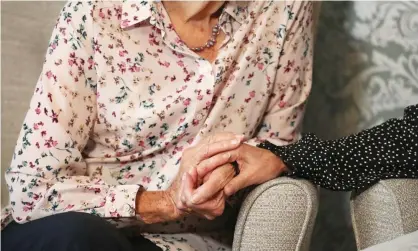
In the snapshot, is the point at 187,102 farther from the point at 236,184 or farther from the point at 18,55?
the point at 18,55

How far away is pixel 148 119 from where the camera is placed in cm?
121

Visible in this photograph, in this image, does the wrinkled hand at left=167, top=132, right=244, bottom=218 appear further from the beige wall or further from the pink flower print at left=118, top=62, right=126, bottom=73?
the beige wall

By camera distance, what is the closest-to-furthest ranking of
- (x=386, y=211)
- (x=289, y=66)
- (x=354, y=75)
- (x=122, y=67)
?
1. (x=386, y=211)
2. (x=122, y=67)
3. (x=289, y=66)
4. (x=354, y=75)

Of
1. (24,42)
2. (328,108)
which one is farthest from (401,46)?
(24,42)

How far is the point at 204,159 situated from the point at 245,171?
0.27 ft

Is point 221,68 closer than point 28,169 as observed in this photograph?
No

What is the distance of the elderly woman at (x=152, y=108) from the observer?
110 cm

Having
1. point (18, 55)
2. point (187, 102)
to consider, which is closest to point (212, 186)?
point (187, 102)

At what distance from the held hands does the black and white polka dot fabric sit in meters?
0.06

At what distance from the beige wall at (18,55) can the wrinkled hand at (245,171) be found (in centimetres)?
81

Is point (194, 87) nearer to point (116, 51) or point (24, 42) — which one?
point (116, 51)

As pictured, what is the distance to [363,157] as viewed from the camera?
40.9 inches

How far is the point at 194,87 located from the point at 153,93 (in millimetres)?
89

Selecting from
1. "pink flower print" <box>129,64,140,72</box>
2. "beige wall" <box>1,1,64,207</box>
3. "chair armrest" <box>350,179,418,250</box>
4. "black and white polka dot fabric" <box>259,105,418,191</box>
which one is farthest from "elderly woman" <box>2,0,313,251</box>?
"beige wall" <box>1,1,64,207</box>
